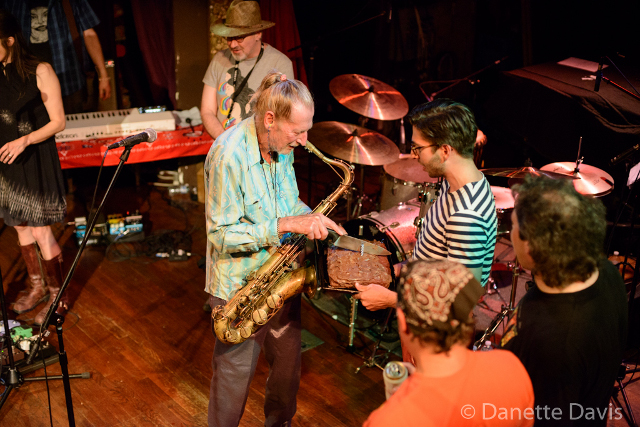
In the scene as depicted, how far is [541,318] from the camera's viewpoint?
1.57 m

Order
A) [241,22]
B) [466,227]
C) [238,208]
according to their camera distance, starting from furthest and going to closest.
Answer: [241,22] → [238,208] → [466,227]

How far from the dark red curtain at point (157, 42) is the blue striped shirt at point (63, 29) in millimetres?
645

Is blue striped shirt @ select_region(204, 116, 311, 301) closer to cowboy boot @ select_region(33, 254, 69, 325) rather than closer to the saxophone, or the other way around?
the saxophone

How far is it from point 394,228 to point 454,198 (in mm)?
1603

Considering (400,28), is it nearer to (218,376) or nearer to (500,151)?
(500,151)

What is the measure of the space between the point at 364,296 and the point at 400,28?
23.3 ft

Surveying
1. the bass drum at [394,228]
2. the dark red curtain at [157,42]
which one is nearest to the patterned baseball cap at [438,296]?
the bass drum at [394,228]

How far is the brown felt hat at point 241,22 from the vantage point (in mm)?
3982

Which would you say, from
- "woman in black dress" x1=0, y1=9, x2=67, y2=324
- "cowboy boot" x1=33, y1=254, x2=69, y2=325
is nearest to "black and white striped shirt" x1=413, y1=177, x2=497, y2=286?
"woman in black dress" x1=0, y1=9, x2=67, y2=324

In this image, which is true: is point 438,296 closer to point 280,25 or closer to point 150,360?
point 150,360

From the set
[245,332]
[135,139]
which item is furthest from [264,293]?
[135,139]

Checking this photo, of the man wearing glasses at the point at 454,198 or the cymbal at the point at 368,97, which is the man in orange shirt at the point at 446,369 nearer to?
the man wearing glasses at the point at 454,198

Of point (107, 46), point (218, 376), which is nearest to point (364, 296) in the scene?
point (218, 376)

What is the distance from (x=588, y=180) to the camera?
3754mm
